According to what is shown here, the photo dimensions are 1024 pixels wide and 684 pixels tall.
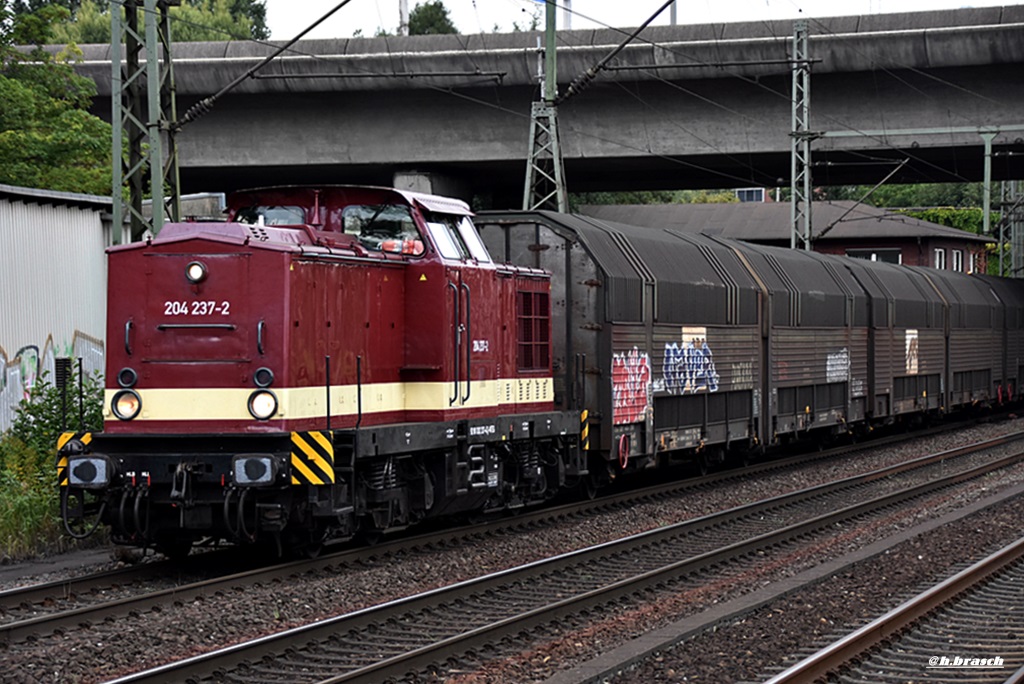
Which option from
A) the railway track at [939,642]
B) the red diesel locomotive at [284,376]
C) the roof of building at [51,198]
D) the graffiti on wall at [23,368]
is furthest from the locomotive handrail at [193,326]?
the roof of building at [51,198]

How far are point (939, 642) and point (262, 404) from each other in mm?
5636

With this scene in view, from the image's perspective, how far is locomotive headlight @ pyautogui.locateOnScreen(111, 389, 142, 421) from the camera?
11727 millimetres

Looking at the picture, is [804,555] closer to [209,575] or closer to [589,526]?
[589,526]

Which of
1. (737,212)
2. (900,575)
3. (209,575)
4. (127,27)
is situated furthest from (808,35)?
(737,212)

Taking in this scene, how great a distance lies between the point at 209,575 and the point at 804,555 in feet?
18.8

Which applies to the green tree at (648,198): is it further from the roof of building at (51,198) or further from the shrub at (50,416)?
the shrub at (50,416)

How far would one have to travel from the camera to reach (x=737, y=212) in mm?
70188

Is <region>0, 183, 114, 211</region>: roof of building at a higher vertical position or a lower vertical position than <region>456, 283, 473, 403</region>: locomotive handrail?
higher

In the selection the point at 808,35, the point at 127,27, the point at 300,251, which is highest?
the point at 808,35

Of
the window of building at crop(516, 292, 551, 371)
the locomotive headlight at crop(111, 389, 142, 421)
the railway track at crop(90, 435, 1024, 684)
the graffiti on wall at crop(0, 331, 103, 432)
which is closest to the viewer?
the railway track at crop(90, 435, 1024, 684)

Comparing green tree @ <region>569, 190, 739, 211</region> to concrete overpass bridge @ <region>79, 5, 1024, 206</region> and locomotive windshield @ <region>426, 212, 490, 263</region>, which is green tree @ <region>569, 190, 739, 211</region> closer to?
concrete overpass bridge @ <region>79, 5, 1024, 206</region>

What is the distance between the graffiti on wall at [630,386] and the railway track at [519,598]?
1908 millimetres

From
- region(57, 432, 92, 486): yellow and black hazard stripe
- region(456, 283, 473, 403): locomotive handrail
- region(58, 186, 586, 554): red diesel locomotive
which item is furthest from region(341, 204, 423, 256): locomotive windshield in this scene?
region(57, 432, 92, 486): yellow and black hazard stripe

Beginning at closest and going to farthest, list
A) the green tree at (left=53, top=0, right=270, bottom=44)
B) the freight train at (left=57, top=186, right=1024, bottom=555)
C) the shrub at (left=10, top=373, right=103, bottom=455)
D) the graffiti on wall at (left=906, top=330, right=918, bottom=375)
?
the freight train at (left=57, top=186, right=1024, bottom=555) → the shrub at (left=10, top=373, right=103, bottom=455) → the graffiti on wall at (left=906, top=330, right=918, bottom=375) → the green tree at (left=53, top=0, right=270, bottom=44)
